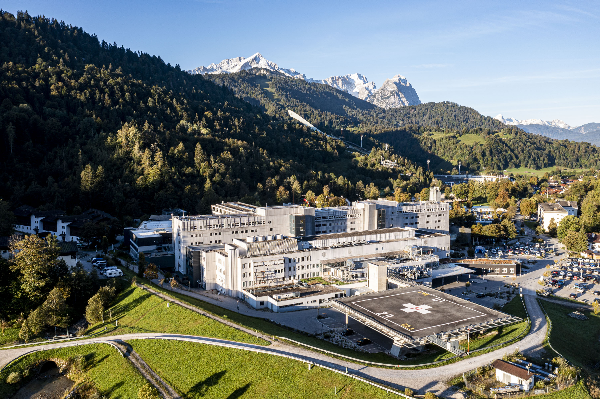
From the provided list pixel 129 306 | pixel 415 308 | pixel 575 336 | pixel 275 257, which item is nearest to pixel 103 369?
pixel 129 306

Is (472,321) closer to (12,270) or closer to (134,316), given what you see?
(134,316)

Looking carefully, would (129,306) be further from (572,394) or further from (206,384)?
(572,394)

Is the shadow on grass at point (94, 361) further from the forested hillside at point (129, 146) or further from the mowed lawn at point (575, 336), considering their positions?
the forested hillside at point (129, 146)

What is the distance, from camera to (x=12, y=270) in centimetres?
3919

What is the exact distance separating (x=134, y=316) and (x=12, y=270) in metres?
12.4

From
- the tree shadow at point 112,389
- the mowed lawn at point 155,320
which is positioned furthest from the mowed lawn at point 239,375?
the tree shadow at point 112,389

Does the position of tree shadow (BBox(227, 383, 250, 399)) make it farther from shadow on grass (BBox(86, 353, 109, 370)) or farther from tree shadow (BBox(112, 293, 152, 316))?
tree shadow (BBox(112, 293, 152, 316))

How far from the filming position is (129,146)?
84.4 metres

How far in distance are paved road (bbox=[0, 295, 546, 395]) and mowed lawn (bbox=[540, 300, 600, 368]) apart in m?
1.49

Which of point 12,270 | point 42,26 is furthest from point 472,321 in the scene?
point 42,26

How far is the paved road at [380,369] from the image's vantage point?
82.4ft

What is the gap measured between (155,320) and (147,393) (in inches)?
417

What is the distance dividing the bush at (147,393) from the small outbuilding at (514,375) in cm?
1947

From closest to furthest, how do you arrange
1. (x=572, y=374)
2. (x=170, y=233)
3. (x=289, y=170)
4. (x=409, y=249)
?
1. (x=572, y=374)
2. (x=409, y=249)
3. (x=170, y=233)
4. (x=289, y=170)
